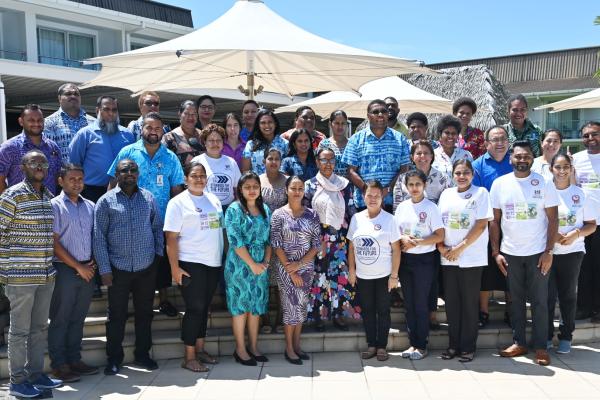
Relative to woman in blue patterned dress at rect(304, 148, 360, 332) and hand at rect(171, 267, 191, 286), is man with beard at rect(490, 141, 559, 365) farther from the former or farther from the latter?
hand at rect(171, 267, 191, 286)

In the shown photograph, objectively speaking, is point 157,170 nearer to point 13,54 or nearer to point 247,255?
point 247,255

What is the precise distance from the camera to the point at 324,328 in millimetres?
5617

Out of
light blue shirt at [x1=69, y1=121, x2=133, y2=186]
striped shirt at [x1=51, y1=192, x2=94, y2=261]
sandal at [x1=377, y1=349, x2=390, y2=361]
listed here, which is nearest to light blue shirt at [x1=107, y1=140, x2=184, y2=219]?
light blue shirt at [x1=69, y1=121, x2=133, y2=186]

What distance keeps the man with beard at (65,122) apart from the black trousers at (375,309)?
3251 millimetres

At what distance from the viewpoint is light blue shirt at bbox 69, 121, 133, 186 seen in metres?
5.38

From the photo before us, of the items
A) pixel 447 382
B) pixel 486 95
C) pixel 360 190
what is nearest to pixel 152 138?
pixel 360 190

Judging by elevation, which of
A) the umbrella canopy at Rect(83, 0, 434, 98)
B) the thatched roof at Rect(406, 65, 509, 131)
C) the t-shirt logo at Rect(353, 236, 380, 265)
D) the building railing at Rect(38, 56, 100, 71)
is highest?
the building railing at Rect(38, 56, 100, 71)

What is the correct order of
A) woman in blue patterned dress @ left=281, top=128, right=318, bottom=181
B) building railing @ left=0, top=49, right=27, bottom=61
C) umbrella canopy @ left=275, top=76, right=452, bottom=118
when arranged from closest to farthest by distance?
woman in blue patterned dress @ left=281, top=128, right=318, bottom=181, umbrella canopy @ left=275, top=76, right=452, bottom=118, building railing @ left=0, top=49, right=27, bottom=61

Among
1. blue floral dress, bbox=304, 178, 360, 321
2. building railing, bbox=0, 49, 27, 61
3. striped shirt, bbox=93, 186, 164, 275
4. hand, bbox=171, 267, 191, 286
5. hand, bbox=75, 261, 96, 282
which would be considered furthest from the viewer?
building railing, bbox=0, 49, 27, 61

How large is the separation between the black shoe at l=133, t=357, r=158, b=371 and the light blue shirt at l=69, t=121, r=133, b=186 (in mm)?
1761

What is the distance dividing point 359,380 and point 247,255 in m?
1.46

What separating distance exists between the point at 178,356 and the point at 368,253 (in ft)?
6.88

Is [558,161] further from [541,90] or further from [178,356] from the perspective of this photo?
[541,90]

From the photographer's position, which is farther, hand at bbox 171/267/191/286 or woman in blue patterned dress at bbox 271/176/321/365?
woman in blue patterned dress at bbox 271/176/321/365
